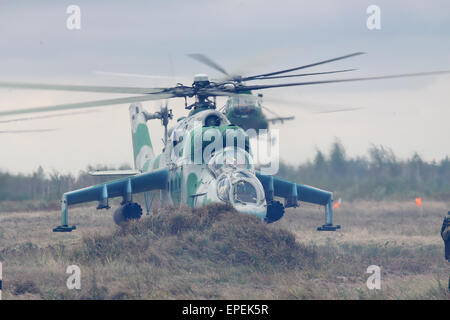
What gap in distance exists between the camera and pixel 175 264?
17375mm

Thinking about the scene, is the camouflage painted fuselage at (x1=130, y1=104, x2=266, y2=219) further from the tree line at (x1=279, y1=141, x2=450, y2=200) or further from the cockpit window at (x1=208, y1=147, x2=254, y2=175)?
the tree line at (x1=279, y1=141, x2=450, y2=200)

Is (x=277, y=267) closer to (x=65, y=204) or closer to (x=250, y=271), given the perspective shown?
(x=250, y=271)

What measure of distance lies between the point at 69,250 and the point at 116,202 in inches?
743

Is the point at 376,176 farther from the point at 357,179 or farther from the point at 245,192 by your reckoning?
the point at 245,192

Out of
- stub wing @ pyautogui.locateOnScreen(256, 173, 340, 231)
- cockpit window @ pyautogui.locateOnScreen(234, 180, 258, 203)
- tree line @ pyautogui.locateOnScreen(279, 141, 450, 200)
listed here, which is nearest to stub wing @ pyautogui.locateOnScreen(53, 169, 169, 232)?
stub wing @ pyautogui.locateOnScreen(256, 173, 340, 231)

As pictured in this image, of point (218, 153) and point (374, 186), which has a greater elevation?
point (218, 153)

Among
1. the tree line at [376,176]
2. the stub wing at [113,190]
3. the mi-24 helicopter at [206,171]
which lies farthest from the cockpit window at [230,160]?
the tree line at [376,176]

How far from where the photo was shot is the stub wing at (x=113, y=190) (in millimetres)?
22609

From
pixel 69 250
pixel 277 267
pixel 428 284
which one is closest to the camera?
pixel 428 284

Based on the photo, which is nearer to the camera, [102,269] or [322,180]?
[102,269]

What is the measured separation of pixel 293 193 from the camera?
23328 millimetres

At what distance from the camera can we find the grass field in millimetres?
15156

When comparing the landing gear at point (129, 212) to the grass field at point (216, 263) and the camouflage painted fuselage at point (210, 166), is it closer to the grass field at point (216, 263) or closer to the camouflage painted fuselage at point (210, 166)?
the camouflage painted fuselage at point (210, 166)

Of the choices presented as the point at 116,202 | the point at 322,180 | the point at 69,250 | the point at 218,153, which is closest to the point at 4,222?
the point at 116,202
